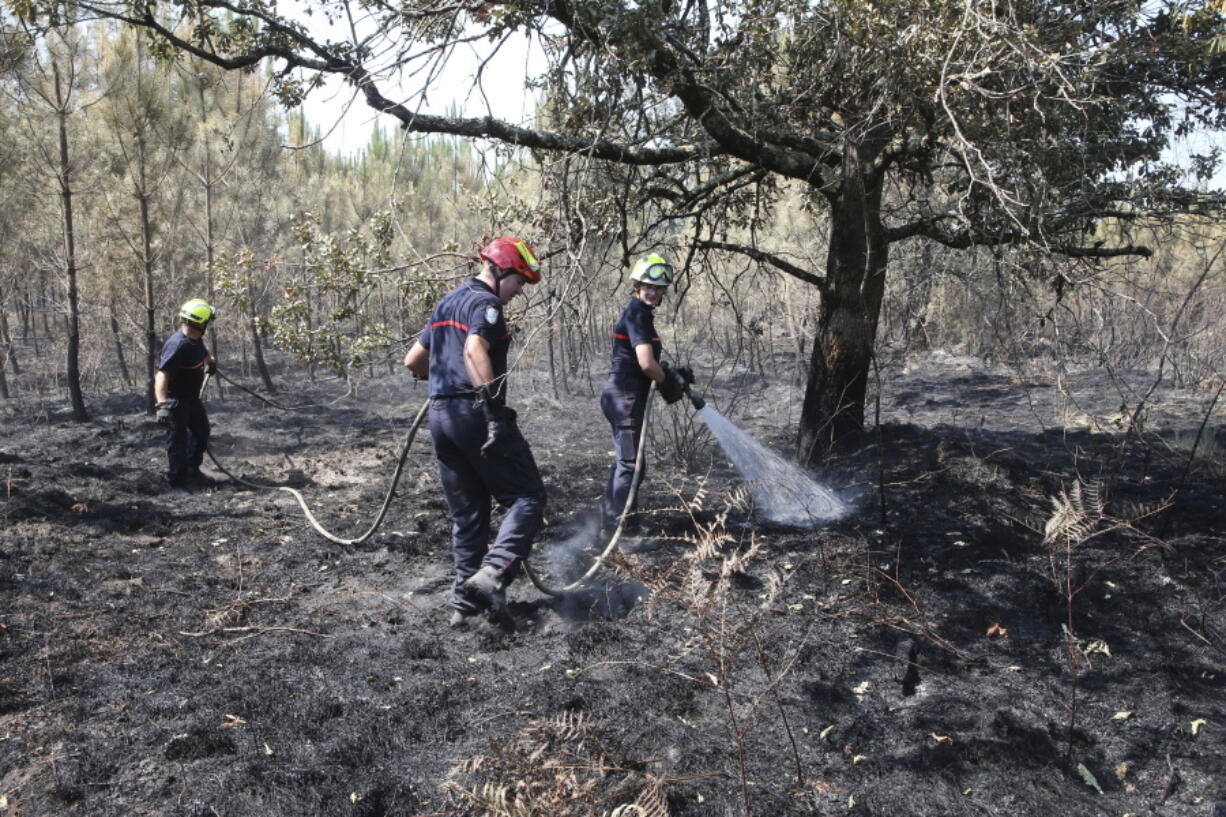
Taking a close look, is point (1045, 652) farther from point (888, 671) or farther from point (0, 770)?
point (0, 770)

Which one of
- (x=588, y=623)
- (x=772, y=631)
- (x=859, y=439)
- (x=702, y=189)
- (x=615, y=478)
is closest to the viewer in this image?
(x=772, y=631)

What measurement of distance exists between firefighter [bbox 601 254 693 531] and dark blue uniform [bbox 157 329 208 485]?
4091mm

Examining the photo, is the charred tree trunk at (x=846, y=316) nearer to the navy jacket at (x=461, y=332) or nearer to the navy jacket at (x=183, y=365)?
the navy jacket at (x=461, y=332)

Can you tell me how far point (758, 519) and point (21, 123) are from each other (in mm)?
12330

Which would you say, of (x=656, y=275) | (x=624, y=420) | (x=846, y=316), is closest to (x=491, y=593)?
(x=624, y=420)

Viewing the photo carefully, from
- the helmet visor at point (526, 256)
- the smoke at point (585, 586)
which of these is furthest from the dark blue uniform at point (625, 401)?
the helmet visor at point (526, 256)

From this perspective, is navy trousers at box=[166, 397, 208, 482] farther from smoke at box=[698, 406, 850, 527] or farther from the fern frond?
the fern frond

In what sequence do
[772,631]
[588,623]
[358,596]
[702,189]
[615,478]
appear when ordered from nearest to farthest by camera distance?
1. [772,631]
2. [588,623]
3. [358,596]
4. [615,478]
5. [702,189]

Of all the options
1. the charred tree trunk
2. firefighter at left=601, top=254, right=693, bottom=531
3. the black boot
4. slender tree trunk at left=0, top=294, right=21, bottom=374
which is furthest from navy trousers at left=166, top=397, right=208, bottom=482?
slender tree trunk at left=0, top=294, right=21, bottom=374

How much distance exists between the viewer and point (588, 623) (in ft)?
12.9

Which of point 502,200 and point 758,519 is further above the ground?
point 502,200

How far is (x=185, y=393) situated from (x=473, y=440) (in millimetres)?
4460

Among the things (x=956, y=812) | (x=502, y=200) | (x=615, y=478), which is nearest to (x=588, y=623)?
(x=615, y=478)

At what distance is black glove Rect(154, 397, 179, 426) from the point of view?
6806 millimetres
